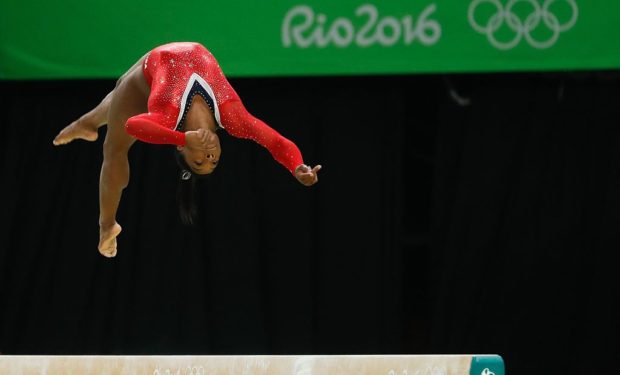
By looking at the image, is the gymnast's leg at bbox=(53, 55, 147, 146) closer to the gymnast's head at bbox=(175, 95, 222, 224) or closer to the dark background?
the gymnast's head at bbox=(175, 95, 222, 224)

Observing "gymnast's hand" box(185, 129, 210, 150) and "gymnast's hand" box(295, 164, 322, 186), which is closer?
"gymnast's hand" box(185, 129, 210, 150)

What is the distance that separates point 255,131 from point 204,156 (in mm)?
194

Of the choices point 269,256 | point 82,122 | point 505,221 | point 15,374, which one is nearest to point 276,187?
point 269,256

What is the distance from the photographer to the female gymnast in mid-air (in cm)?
310

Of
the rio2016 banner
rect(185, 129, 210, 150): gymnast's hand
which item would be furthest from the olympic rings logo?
rect(185, 129, 210, 150): gymnast's hand

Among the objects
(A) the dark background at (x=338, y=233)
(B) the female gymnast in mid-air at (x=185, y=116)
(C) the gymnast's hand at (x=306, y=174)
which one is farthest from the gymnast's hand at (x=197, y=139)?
(A) the dark background at (x=338, y=233)

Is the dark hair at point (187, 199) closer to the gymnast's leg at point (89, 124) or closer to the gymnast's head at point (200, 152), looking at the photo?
the gymnast's head at point (200, 152)

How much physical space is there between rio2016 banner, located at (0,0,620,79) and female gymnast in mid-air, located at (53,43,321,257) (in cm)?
172

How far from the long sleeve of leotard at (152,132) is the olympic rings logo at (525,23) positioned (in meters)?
2.67

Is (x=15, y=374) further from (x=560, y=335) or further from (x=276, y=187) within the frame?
(x=560, y=335)

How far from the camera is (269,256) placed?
19.5ft

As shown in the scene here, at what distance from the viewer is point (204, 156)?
3.17 meters

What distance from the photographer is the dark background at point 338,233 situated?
5.86 m

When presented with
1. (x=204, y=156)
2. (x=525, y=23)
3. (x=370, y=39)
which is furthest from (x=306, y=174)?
(x=525, y=23)
